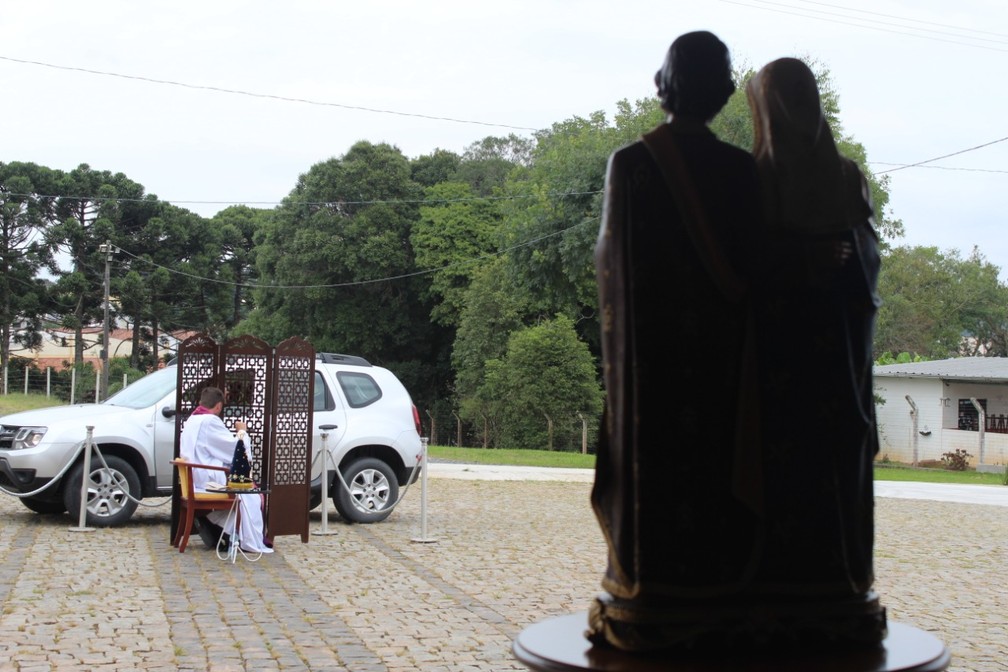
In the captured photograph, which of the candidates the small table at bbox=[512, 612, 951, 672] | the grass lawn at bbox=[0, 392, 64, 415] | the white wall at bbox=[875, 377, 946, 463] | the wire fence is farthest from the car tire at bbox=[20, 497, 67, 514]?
the wire fence

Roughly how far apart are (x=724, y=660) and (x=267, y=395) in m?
10.2

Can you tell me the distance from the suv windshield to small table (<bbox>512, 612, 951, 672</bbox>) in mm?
11669

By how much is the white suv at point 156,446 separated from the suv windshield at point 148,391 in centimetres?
2

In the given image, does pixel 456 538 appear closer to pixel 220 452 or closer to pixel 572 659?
pixel 220 452

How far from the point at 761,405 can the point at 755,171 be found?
0.74 metres

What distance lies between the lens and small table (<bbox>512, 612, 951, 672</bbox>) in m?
3.56

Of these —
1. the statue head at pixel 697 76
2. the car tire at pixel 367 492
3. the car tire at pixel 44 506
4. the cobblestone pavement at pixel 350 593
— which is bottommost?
the cobblestone pavement at pixel 350 593

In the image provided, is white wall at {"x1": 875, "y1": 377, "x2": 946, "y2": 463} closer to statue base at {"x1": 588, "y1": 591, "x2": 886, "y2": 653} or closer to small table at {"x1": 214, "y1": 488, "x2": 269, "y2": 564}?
small table at {"x1": 214, "y1": 488, "x2": 269, "y2": 564}

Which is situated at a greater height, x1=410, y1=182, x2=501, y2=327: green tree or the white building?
x1=410, y1=182, x2=501, y2=327: green tree

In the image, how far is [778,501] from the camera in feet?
12.6

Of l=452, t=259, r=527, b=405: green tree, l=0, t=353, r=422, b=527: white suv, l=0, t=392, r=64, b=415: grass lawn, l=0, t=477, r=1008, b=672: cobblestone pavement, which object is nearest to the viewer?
l=0, t=477, r=1008, b=672: cobblestone pavement

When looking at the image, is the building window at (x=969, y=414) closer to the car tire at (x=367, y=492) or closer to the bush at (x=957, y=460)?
the bush at (x=957, y=460)

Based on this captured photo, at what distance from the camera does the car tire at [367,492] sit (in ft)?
49.2

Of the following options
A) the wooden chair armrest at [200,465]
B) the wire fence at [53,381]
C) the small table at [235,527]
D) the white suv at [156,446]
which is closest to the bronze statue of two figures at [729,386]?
the small table at [235,527]
